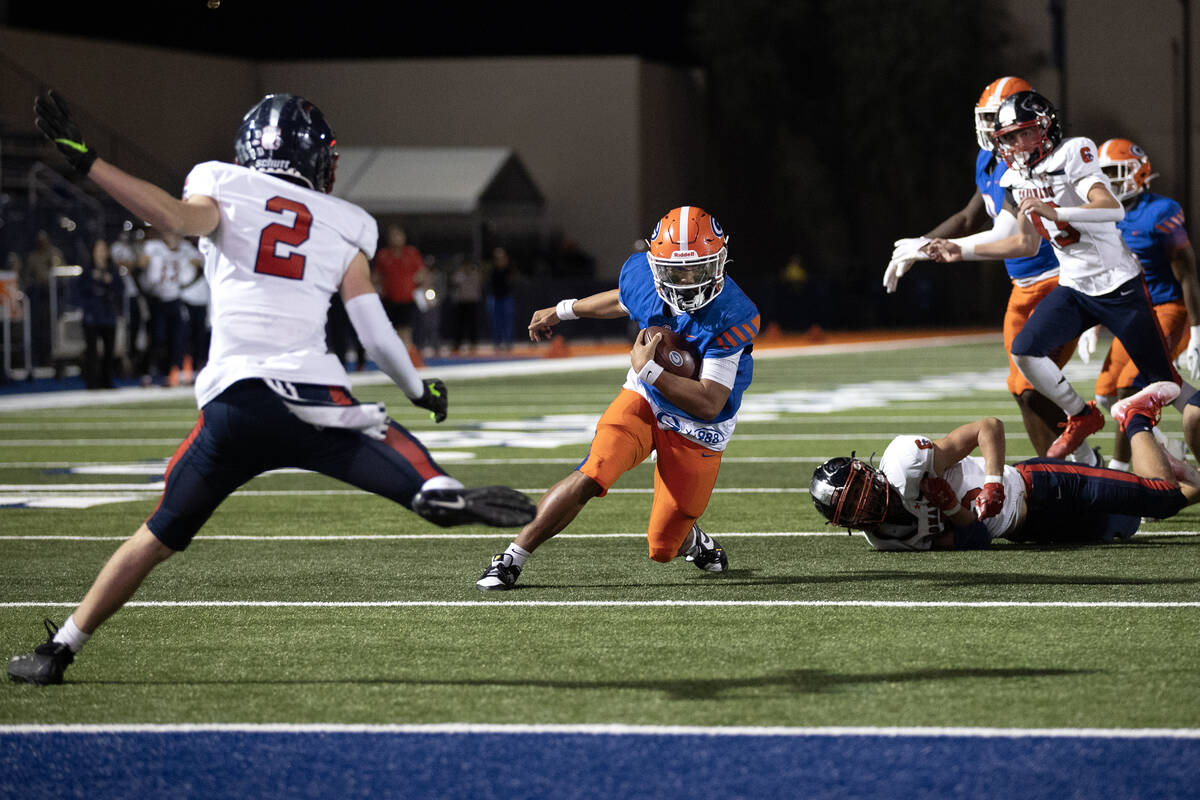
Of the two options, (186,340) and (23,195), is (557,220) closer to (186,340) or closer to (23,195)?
(23,195)

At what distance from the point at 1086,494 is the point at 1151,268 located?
233 centimetres

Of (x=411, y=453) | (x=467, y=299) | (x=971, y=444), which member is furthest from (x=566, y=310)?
(x=467, y=299)

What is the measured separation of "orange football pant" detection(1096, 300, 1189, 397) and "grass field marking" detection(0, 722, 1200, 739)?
4702 millimetres

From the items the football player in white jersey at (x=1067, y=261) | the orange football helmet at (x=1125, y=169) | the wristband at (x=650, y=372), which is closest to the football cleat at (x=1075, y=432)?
the football player in white jersey at (x=1067, y=261)

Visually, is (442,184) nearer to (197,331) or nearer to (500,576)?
(197,331)

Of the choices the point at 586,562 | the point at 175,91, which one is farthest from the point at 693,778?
the point at 175,91

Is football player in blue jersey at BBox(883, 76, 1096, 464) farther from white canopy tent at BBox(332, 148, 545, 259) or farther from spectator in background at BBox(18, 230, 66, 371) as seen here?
white canopy tent at BBox(332, 148, 545, 259)

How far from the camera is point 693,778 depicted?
373 centimetres

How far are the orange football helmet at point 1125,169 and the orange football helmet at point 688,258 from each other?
346 cm

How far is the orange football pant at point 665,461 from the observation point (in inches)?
242

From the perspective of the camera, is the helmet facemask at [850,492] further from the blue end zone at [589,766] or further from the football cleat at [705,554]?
the blue end zone at [589,766]

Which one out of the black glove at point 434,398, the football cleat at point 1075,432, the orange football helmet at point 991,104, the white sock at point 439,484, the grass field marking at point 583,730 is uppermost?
the orange football helmet at point 991,104

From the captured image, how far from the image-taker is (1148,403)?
6.99 meters

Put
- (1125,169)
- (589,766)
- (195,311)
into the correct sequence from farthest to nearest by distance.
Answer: (195,311) < (1125,169) < (589,766)
